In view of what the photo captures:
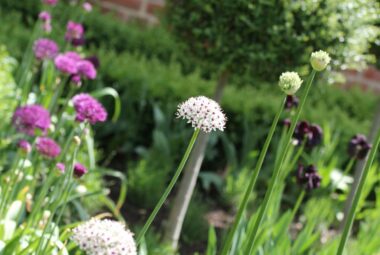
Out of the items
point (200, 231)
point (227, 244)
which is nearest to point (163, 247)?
point (200, 231)

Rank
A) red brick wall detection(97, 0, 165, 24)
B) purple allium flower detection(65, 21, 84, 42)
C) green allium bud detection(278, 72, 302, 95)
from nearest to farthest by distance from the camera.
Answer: green allium bud detection(278, 72, 302, 95) < purple allium flower detection(65, 21, 84, 42) < red brick wall detection(97, 0, 165, 24)

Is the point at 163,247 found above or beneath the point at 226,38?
beneath

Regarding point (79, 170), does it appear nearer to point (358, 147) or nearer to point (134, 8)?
point (358, 147)

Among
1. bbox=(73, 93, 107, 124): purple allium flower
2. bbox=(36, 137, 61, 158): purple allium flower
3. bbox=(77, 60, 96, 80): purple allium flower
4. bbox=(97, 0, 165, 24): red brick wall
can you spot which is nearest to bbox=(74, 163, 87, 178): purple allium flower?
bbox=(73, 93, 107, 124): purple allium flower

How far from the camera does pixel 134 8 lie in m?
6.24

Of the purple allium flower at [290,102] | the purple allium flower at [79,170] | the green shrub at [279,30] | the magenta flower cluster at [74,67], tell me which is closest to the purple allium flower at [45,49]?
the magenta flower cluster at [74,67]

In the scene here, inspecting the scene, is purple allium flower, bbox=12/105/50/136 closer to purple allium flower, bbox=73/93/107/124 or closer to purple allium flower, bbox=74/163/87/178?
purple allium flower, bbox=73/93/107/124

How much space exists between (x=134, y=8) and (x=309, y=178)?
13.7ft

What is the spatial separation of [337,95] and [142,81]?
1.83 meters

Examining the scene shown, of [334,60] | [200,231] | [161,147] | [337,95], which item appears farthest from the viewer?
[337,95]

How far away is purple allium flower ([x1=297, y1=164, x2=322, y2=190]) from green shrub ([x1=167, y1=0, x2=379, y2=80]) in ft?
1.65

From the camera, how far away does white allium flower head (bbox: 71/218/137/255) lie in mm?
1165

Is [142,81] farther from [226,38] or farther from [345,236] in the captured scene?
[345,236]

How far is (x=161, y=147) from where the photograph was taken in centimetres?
372
